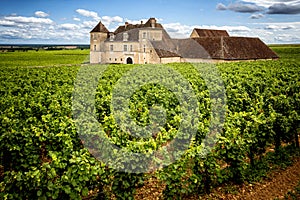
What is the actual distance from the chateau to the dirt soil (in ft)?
122

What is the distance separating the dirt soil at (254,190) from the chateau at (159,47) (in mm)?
37272

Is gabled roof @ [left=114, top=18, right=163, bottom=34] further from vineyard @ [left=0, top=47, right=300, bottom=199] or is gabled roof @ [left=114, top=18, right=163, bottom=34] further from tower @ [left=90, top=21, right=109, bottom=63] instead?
vineyard @ [left=0, top=47, right=300, bottom=199]

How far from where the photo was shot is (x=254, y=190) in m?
7.12

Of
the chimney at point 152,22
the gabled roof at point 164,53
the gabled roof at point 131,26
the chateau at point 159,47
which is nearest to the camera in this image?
the chateau at point 159,47

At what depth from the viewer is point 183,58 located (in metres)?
50.1

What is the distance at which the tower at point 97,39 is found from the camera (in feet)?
187

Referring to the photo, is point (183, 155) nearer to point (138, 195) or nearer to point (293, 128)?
point (138, 195)

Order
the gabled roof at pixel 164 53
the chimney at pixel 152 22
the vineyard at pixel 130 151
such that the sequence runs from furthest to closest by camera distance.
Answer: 1. the chimney at pixel 152 22
2. the gabled roof at pixel 164 53
3. the vineyard at pixel 130 151

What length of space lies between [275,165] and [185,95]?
16.8ft

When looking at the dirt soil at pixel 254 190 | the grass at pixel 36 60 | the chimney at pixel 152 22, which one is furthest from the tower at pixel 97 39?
the dirt soil at pixel 254 190

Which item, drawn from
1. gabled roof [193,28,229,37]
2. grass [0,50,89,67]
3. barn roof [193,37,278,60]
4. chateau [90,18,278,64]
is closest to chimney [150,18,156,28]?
chateau [90,18,278,64]

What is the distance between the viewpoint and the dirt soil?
6.87 meters

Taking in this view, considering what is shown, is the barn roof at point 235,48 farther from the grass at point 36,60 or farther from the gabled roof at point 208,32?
the grass at point 36,60

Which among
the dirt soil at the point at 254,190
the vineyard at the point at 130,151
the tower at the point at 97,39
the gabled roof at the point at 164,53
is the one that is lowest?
the dirt soil at the point at 254,190
